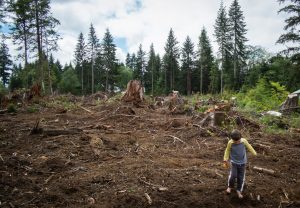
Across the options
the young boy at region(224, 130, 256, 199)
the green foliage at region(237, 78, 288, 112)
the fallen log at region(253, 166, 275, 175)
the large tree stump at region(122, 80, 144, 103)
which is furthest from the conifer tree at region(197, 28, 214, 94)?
the young boy at region(224, 130, 256, 199)

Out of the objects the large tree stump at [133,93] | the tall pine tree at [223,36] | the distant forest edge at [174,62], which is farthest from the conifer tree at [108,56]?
the large tree stump at [133,93]

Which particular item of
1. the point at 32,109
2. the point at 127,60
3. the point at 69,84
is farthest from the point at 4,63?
the point at 32,109

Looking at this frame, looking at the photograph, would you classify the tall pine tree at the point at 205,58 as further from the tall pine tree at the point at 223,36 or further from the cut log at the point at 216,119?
the cut log at the point at 216,119

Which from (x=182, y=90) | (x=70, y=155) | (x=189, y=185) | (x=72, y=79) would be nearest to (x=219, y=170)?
(x=189, y=185)

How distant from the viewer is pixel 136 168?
5.83m

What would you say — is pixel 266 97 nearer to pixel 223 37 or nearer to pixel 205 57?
pixel 223 37

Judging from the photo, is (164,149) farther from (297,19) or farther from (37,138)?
(297,19)

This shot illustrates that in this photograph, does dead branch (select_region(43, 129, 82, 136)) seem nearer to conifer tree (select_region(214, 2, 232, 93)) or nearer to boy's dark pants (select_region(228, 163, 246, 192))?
boy's dark pants (select_region(228, 163, 246, 192))

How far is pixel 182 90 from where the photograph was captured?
59625 mm

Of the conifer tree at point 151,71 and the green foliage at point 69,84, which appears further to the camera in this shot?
the conifer tree at point 151,71

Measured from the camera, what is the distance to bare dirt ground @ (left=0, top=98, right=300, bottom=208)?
4.57 meters

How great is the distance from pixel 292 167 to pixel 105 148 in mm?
4472

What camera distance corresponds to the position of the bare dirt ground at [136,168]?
4570 millimetres

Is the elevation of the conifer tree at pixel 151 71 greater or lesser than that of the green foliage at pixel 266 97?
greater
